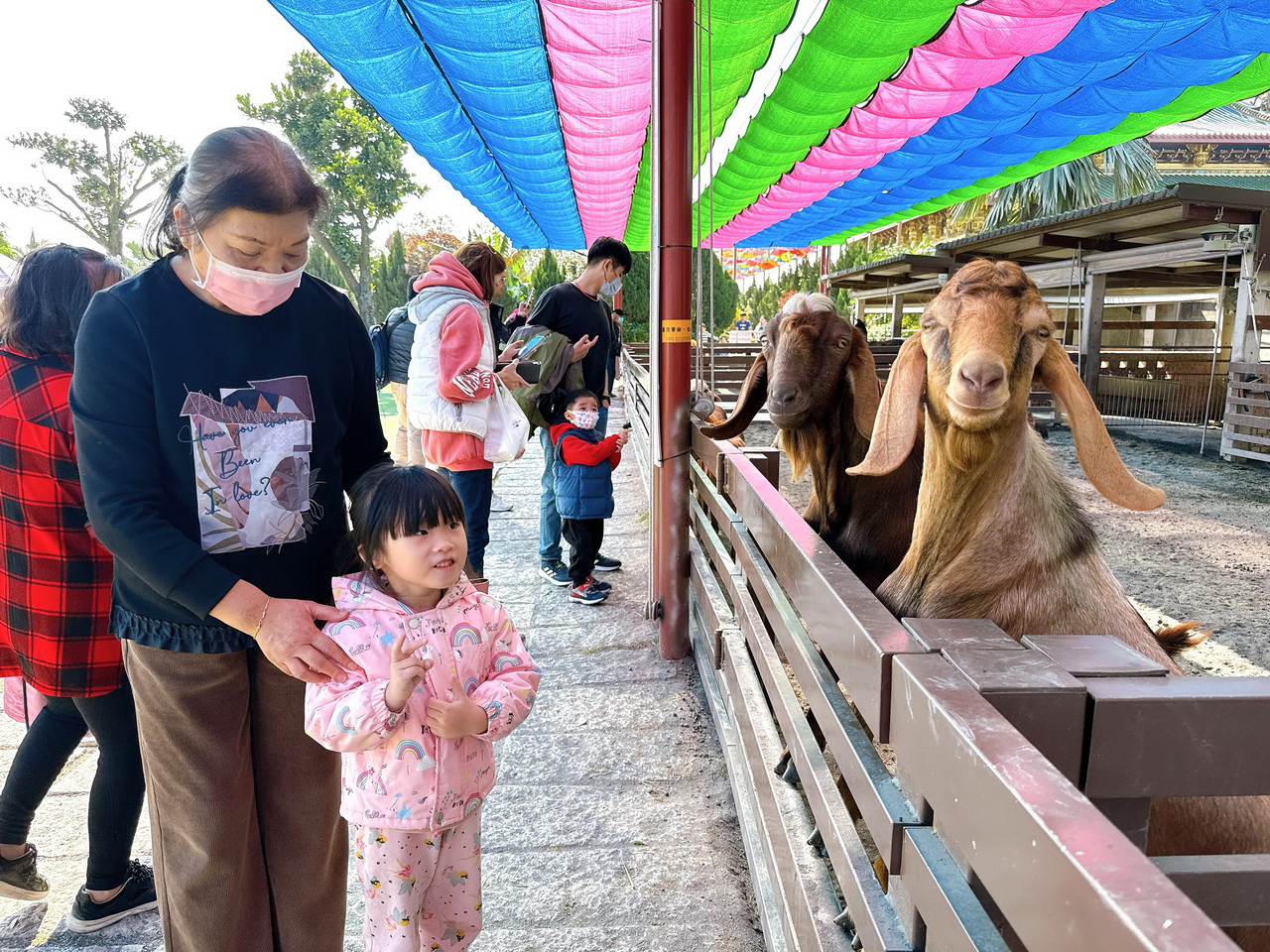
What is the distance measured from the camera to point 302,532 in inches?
71.7

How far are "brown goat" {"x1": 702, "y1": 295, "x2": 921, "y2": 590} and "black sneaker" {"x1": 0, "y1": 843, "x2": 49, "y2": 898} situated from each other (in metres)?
2.80

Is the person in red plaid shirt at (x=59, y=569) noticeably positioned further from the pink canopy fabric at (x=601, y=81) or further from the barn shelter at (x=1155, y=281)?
the barn shelter at (x=1155, y=281)

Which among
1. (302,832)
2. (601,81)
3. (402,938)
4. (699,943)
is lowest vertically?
(699,943)

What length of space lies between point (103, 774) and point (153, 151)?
122ft

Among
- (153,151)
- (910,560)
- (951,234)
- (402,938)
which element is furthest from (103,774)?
(153,151)

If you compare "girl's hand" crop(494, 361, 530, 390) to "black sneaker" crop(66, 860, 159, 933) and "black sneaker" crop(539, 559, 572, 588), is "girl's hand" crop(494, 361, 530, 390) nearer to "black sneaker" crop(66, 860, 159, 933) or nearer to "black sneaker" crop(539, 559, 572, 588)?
"black sneaker" crop(539, 559, 572, 588)

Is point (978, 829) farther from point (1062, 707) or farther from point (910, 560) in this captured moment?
point (910, 560)

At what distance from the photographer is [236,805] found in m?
1.78

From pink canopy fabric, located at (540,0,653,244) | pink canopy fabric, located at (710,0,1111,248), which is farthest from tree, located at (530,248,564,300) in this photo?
pink canopy fabric, located at (710,0,1111,248)

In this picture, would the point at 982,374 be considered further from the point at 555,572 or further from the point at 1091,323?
the point at 1091,323

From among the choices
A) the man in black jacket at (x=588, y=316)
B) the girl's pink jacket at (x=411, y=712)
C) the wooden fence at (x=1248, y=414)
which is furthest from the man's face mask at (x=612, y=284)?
the wooden fence at (x=1248, y=414)

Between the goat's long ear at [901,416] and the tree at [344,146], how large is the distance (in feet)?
92.3

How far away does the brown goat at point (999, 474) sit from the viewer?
5.89ft

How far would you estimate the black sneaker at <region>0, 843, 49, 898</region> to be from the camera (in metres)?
2.38
